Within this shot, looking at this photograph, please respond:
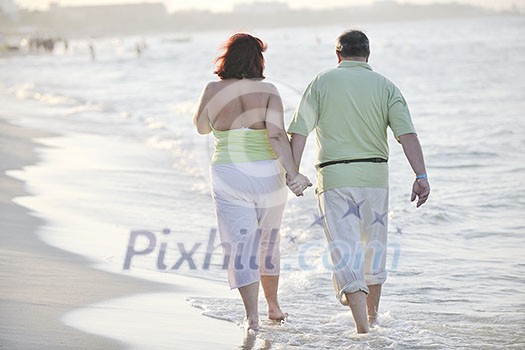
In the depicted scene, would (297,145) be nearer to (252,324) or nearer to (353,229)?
(353,229)

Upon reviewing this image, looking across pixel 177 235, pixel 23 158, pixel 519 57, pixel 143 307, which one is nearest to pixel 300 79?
pixel 519 57

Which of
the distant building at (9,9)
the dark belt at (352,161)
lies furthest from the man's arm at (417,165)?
the distant building at (9,9)

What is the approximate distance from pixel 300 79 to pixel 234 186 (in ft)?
99.3

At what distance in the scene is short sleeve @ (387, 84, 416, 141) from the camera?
4719 millimetres

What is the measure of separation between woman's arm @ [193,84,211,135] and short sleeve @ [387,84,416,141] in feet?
3.10

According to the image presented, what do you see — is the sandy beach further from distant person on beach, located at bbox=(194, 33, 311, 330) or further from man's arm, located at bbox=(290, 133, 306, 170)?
man's arm, located at bbox=(290, 133, 306, 170)

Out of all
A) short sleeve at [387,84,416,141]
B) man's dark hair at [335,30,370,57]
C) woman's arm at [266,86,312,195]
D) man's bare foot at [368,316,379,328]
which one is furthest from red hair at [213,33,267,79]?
man's bare foot at [368,316,379,328]

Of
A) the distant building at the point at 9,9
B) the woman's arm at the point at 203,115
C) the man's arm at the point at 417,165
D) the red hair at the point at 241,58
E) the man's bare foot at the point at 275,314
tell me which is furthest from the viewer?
the distant building at the point at 9,9

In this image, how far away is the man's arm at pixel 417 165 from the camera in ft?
15.4

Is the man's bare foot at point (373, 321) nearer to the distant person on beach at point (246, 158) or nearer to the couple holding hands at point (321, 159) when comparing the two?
the couple holding hands at point (321, 159)

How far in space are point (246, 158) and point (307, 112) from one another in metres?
0.40

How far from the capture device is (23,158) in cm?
1141

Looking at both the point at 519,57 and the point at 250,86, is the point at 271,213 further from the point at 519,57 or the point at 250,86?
the point at 519,57

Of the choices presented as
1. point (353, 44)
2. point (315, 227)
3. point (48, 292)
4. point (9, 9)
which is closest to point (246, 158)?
point (353, 44)
